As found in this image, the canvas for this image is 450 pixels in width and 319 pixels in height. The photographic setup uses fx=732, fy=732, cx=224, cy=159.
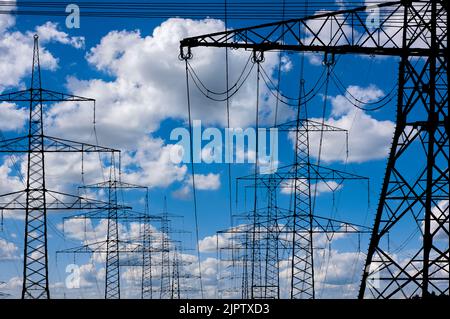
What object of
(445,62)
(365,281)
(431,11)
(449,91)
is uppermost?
(431,11)

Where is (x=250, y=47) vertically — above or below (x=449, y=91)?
above

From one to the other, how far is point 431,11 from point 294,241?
1796 centimetres

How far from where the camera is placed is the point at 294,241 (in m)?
40.8

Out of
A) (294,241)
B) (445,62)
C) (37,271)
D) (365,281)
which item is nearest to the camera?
(445,62)

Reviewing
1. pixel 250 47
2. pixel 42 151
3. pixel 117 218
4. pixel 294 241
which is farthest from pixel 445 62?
pixel 117 218

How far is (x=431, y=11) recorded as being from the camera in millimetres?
26234
